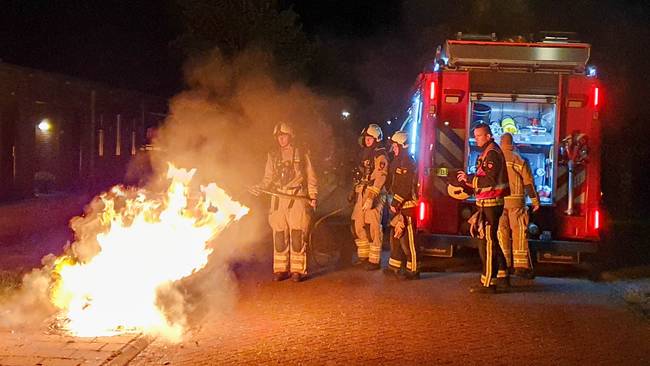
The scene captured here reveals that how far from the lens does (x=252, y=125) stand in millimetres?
14266

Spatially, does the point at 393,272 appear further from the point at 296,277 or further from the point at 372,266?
the point at 296,277

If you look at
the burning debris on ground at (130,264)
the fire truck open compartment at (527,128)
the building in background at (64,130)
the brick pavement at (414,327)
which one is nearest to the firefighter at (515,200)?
the brick pavement at (414,327)

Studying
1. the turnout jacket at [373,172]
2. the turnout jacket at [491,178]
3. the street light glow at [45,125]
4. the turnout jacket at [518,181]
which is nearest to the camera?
the turnout jacket at [491,178]

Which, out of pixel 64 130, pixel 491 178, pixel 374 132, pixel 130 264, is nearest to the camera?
pixel 130 264

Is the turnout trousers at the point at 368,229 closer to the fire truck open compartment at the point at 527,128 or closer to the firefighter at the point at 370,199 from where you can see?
the firefighter at the point at 370,199

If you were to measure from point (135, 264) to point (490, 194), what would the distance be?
387cm

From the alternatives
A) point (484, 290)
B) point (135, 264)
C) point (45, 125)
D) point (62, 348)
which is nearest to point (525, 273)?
point (484, 290)

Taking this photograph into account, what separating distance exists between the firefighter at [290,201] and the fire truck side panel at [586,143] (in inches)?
121

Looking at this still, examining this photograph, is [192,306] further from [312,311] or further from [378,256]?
[378,256]

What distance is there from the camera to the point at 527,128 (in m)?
9.59

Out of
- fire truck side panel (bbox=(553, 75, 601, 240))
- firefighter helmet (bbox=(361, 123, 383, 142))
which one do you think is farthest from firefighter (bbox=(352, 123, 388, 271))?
fire truck side panel (bbox=(553, 75, 601, 240))

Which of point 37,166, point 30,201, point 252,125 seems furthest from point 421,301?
point 37,166

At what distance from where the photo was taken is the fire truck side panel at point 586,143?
902 cm

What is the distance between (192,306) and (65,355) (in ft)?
6.17
